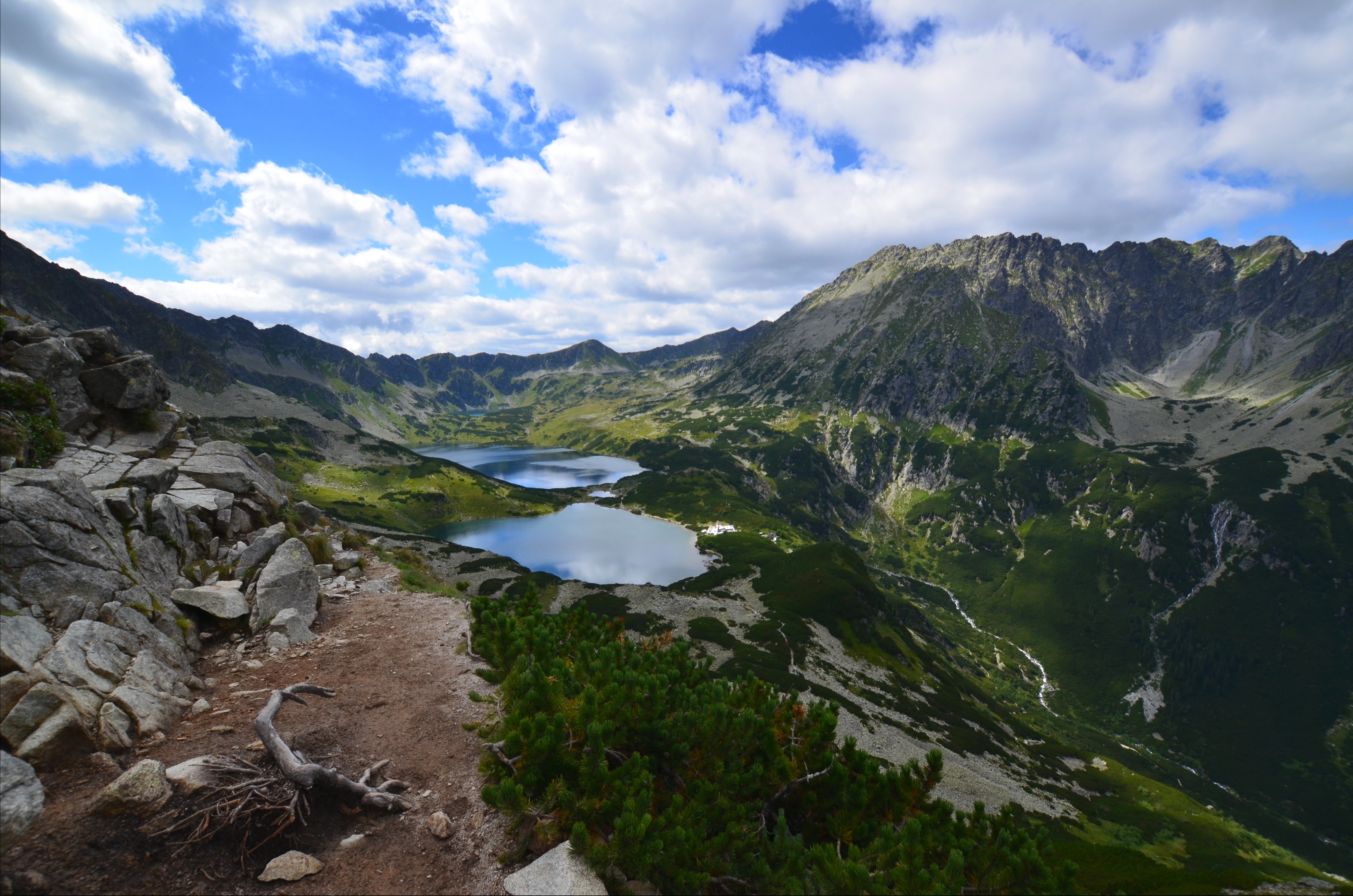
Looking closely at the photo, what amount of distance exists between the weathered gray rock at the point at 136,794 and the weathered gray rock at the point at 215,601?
10.9m

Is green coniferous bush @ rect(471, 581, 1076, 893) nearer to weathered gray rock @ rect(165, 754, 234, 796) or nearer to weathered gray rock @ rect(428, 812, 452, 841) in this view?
weathered gray rock @ rect(428, 812, 452, 841)

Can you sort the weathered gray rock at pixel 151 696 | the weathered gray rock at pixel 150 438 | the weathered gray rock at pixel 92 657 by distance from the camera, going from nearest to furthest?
the weathered gray rock at pixel 92 657
the weathered gray rock at pixel 151 696
the weathered gray rock at pixel 150 438

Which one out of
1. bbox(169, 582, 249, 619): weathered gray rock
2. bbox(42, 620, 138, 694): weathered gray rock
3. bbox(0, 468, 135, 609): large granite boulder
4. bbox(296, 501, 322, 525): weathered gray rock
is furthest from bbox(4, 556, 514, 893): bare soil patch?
bbox(296, 501, 322, 525): weathered gray rock

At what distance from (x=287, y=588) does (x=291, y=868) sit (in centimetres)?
1497

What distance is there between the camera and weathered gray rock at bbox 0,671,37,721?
965 centimetres

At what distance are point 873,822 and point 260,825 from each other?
568 inches

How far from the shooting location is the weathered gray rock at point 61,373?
23.3 m

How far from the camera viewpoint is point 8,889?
7250 millimetres

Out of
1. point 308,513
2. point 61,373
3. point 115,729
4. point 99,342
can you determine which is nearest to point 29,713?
point 115,729

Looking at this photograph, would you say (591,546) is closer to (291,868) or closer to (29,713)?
(29,713)

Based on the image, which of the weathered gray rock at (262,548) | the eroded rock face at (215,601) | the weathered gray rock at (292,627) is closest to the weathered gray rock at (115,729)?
the weathered gray rock at (292,627)

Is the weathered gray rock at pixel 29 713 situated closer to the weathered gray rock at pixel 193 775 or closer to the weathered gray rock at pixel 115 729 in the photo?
the weathered gray rock at pixel 115 729

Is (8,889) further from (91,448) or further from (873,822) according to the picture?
(91,448)

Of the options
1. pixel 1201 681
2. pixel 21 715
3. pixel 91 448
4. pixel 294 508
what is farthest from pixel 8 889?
pixel 1201 681
